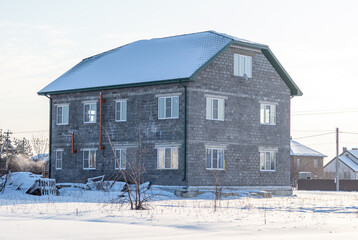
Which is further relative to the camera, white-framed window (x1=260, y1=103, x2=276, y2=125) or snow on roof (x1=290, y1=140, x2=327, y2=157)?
snow on roof (x1=290, y1=140, x2=327, y2=157)

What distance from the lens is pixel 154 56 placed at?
41.7m

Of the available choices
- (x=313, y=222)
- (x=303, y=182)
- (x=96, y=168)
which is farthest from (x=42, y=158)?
(x=313, y=222)

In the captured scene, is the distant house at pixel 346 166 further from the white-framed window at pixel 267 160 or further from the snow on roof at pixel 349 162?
the white-framed window at pixel 267 160

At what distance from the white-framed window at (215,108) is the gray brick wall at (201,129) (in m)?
0.27

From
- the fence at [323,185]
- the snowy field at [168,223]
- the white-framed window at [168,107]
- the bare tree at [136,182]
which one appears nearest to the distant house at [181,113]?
the white-framed window at [168,107]

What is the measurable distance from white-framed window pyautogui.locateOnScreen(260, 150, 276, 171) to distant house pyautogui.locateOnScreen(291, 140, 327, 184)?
45308 millimetres

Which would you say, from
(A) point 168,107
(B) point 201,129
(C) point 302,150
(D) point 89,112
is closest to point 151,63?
(A) point 168,107

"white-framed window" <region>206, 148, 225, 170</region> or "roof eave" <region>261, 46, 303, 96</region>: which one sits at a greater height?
"roof eave" <region>261, 46, 303, 96</region>

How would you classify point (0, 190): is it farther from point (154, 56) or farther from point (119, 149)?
point (154, 56)

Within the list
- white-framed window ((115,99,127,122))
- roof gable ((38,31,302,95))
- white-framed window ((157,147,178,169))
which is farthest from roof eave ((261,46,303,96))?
white-framed window ((115,99,127,122))

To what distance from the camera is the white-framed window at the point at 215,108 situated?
3794 centimetres

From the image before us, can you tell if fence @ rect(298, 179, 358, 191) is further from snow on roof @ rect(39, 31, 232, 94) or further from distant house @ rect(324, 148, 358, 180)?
distant house @ rect(324, 148, 358, 180)

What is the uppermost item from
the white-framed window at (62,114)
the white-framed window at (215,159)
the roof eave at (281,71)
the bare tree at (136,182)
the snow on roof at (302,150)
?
the roof eave at (281,71)

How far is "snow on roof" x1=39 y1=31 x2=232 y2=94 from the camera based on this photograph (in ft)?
125
